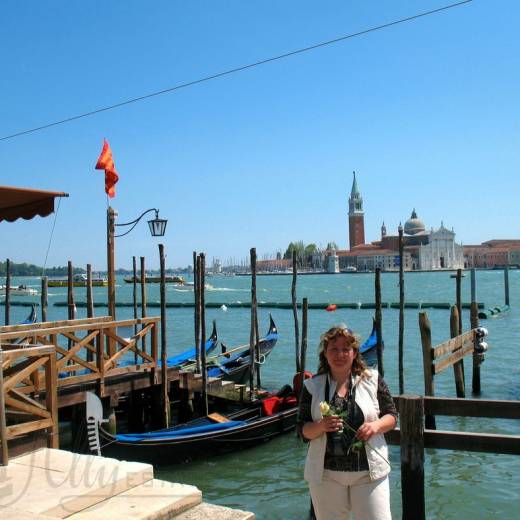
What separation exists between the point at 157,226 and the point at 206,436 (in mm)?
3053

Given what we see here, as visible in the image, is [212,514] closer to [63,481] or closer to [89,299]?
[63,481]

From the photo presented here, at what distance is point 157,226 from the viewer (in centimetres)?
868

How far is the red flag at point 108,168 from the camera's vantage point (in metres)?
8.38

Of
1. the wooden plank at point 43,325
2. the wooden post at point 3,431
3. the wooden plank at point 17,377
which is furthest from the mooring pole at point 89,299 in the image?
the wooden post at point 3,431

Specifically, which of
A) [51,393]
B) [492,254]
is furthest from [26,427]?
[492,254]

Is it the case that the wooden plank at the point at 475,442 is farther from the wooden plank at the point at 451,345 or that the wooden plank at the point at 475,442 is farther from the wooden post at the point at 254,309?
the wooden post at the point at 254,309

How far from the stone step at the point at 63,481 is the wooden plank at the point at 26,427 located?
0.53 ft

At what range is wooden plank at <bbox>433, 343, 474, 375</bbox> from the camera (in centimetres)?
793

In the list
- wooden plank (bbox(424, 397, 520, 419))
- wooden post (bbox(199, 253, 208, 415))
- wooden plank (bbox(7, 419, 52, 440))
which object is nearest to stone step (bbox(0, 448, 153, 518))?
wooden plank (bbox(7, 419, 52, 440))

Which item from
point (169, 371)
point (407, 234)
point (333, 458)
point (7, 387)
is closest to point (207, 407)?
point (169, 371)

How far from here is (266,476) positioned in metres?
6.94

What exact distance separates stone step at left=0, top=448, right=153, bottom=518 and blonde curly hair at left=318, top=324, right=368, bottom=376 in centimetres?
144

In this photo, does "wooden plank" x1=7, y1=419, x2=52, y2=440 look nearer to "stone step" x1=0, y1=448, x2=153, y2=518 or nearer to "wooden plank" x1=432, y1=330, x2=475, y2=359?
"stone step" x1=0, y1=448, x2=153, y2=518

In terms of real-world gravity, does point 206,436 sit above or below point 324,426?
below
